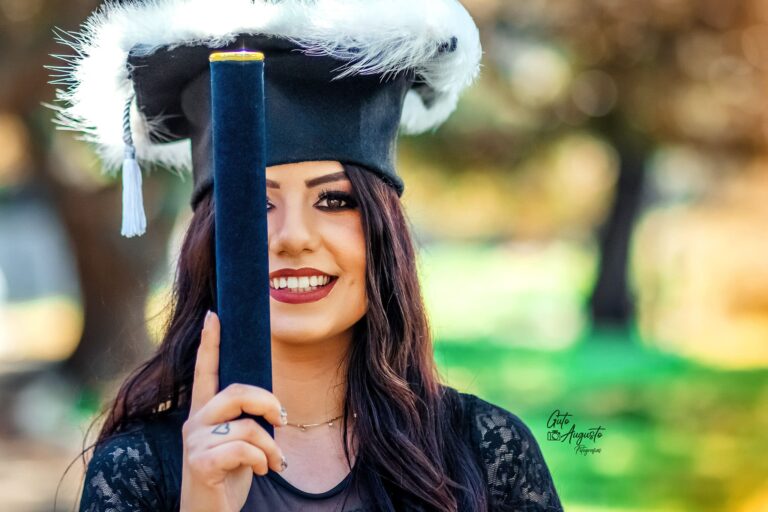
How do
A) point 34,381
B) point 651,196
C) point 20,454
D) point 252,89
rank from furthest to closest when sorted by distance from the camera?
1. point 651,196
2. point 34,381
3. point 20,454
4. point 252,89

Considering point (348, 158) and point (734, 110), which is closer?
point (348, 158)

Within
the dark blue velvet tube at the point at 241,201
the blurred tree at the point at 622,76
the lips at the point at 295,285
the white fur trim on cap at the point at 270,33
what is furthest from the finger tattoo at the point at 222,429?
the blurred tree at the point at 622,76

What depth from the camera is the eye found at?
2.33 m

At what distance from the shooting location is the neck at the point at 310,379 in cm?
241

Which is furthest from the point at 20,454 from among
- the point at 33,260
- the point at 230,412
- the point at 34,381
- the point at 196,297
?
the point at 33,260

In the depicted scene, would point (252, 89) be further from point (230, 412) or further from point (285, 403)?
point (285, 403)

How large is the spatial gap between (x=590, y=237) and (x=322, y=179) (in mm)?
18179

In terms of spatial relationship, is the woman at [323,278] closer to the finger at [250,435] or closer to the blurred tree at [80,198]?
the finger at [250,435]

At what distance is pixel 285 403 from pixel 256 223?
32.7 inches

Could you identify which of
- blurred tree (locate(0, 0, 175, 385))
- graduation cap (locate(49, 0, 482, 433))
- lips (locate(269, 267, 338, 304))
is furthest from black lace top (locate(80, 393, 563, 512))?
blurred tree (locate(0, 0, 175, 385))

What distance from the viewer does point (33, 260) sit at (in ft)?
62.5

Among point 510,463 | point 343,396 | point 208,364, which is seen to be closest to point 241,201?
point 208,364

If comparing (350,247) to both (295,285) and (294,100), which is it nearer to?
(295,285)

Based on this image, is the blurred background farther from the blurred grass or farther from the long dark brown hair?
the long dark brown hair
